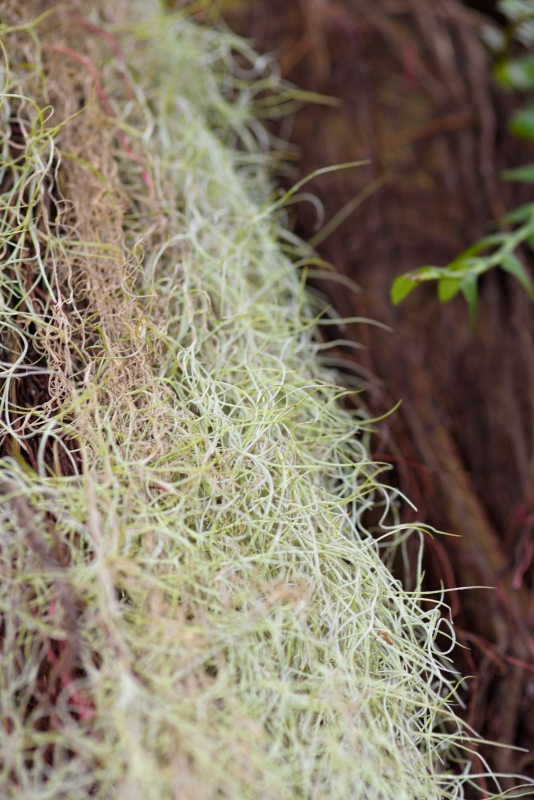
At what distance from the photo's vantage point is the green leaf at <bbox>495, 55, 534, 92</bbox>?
44.0 inches

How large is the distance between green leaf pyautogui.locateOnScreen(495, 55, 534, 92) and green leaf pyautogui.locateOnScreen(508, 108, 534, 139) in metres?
0.09

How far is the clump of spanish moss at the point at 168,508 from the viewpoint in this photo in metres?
0.45

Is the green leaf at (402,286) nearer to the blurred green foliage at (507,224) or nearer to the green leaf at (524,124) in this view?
the blurred green foliage at (507,224)

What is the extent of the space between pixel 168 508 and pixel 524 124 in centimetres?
91

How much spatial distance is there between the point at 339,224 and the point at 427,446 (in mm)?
393

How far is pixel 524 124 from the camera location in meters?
1.06

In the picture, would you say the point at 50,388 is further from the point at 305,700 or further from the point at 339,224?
the point at 339,224

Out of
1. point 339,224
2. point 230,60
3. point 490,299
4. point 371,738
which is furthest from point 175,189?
point 371,738

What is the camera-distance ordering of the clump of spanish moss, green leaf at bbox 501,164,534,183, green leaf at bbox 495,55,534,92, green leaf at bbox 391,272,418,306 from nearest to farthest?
the clump of spanish moss → green leaf at bbox 391,272,418,306 → green leaf at bbox 501,164,534,183 → green leaf at bbox 495,55,534,92

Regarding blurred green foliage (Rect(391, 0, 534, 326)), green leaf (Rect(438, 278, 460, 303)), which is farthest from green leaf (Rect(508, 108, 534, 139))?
green leaf (Rect(438, 278, 460, 303))

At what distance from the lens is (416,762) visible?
20.9 inches

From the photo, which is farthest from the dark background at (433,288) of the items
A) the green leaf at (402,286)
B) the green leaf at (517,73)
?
the green leaf at (402,286)

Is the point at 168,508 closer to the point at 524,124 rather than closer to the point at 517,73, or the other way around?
the point at 524,124

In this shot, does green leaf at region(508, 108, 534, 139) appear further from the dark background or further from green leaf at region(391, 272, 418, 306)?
green leaf at region(391, 272, 418, 306)
